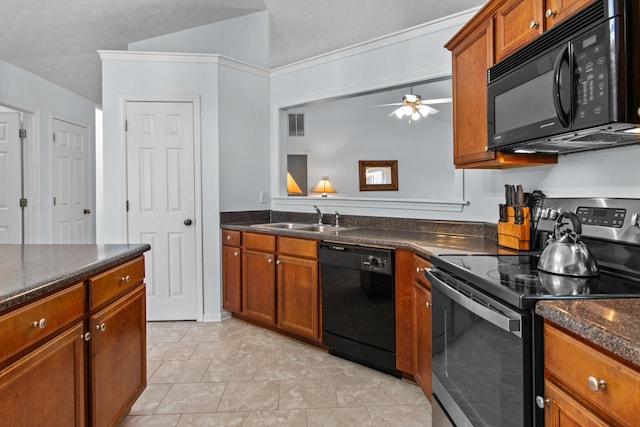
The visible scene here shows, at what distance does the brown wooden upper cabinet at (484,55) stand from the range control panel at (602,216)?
0.39 m

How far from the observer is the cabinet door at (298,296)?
2852mm

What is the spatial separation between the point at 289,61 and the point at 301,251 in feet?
6.55

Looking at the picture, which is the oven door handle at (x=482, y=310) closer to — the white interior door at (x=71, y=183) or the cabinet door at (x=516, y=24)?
the cabinet door at (x=516, y=24)

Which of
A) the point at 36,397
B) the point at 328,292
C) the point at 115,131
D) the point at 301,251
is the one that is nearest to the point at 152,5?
the point at 115,131

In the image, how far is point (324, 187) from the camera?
380 centimetres

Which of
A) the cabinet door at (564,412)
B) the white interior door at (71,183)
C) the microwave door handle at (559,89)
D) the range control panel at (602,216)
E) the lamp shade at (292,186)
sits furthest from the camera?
the white interior door at (71,183)

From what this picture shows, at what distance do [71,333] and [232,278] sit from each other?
216cm

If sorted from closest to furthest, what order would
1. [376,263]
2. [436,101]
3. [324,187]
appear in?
[376,263] → [436,101] → [324,187]

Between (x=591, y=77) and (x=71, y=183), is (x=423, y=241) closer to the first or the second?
(x=591, y=77)

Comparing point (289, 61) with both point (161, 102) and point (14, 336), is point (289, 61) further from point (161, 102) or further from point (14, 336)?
point (14, 336)

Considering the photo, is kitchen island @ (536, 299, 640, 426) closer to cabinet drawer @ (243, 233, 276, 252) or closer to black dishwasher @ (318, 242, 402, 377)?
black dishwasher @ (318, 242, 402, 377)

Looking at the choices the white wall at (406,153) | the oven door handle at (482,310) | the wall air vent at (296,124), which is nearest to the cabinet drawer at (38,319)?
the oven door handle at (482,310)

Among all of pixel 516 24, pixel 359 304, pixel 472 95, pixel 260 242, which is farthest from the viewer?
pixel 260 242

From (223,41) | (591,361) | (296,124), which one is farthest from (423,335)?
(223,41)
